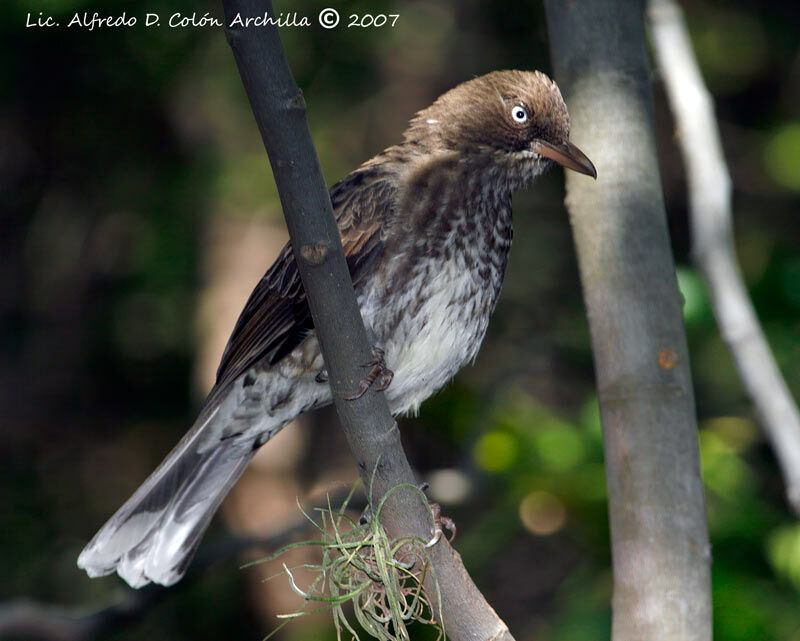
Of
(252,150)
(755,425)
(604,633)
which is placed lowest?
(604,633)

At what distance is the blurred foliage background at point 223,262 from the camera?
5074 millimetres

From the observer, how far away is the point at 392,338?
3.05 metres

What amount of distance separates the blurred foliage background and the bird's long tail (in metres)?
0.73

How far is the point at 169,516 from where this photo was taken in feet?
11.1

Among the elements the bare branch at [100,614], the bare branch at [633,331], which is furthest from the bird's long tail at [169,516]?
the bare branch at [633,331]

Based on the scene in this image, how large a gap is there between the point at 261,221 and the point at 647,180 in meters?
3.53

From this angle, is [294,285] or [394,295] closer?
[394,295]

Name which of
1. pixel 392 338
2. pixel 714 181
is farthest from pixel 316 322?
pixel 714 181

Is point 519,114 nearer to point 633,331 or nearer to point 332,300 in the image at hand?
point 633,331

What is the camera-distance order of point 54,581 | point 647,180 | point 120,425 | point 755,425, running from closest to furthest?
point 647,180 → point 755,425 → point 54,581 → point 120,425

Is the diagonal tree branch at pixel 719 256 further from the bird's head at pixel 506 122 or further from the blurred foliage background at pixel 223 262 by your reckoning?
the blurred foliage background at pixel 223 262

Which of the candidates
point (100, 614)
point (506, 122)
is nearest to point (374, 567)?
point (506, 122)

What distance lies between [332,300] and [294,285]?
109cm

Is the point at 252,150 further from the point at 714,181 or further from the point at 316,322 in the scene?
the point at 316,322
